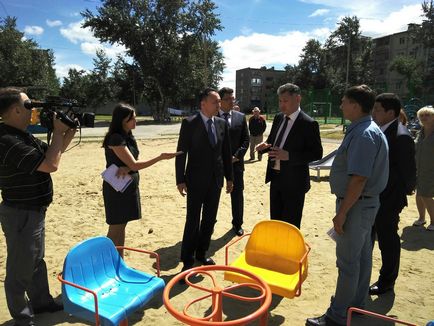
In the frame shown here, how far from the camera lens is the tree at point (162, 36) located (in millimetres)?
36344

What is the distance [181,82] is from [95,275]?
3621 centimetres

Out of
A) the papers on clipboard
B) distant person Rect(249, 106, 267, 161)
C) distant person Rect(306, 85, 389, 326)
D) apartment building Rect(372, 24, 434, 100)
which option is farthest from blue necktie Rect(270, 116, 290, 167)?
apartment building Rect(372, 24, 434, 100)

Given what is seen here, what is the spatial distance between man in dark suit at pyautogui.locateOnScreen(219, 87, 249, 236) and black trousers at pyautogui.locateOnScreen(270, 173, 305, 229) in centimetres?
142

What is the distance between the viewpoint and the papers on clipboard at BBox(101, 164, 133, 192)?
3650 mm

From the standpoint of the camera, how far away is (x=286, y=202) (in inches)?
164

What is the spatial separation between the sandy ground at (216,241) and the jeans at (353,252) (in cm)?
46

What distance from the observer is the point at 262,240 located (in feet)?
11.5

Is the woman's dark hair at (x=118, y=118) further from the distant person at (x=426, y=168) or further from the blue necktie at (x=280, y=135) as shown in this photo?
the distant person at (x=426, y=168)

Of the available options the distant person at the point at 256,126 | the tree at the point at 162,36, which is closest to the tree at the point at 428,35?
the tree at the point at 162,36

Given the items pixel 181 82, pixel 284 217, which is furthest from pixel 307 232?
pixel 181 82

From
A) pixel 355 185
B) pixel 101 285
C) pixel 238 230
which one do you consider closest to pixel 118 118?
pixel 101 285

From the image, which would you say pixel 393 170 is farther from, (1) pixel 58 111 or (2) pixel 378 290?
(1) pixel 58 111

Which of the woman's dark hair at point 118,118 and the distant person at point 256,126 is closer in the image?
the woman's dark hair at point 118,118

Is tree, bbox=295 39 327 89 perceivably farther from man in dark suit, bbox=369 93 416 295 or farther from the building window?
man in dark suit, bbox=369 93 416 295
